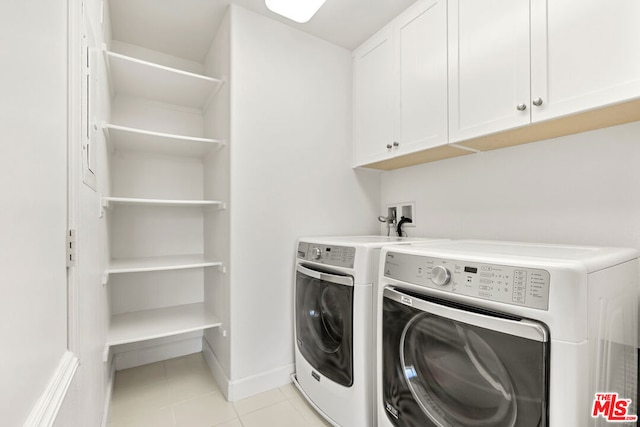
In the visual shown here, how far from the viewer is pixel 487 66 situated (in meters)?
1.42

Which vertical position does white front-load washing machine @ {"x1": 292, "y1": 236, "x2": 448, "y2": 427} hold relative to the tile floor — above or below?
above

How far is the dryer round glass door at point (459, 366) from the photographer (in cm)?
76

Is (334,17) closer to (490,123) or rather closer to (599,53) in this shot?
(490,123)

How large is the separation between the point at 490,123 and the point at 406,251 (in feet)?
2.71

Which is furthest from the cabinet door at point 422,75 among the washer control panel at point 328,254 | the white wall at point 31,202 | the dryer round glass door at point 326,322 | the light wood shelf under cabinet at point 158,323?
the light wood shelf under cabinet at point 158,323

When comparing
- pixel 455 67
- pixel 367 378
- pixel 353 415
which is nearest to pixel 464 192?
pixel 455 67

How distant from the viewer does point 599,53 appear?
3.53ft

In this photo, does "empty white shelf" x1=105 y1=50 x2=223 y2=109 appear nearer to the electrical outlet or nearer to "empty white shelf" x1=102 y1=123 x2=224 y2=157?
"empty white shelf" x1=102 y1=123 x2=224 y2=157

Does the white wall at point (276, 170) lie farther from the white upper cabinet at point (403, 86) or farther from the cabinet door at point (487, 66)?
the cabinet door at point (487, 66)

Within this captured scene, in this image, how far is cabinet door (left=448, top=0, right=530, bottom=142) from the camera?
130 centimetres

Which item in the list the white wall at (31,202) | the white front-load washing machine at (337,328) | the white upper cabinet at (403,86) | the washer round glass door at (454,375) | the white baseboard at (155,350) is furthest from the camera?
the white baseboard at (155,350)

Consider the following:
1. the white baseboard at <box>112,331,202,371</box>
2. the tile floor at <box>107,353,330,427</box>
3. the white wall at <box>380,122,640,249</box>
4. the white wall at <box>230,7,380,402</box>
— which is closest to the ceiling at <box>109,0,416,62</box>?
the white wall at <box>230,7,380,402</box>

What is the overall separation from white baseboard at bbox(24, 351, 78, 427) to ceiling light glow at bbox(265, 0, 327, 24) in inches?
64.8

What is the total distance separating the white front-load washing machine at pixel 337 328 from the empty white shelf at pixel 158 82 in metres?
1.34
